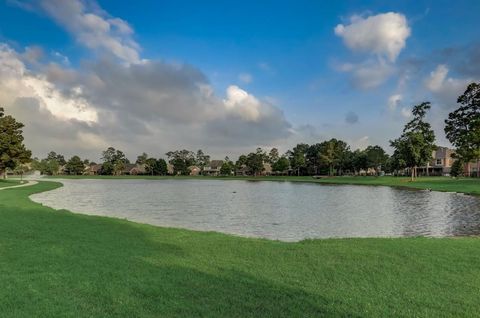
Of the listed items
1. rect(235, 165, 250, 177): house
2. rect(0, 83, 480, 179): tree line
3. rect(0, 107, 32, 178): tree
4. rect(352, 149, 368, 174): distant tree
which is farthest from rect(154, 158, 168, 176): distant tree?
rect(0, 107, 32, 178): tree

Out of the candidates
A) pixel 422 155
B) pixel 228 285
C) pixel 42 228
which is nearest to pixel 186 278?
pixel 228 285

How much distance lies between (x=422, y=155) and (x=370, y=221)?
5985cm

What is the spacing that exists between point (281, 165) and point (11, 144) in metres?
94.3

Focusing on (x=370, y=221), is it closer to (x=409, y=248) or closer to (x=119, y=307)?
(x=409, y=248)

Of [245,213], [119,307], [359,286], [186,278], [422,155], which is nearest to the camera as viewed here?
[119,307]

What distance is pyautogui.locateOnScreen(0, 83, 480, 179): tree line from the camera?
5131cm

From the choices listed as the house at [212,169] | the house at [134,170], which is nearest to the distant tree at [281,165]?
the house at [212,169]

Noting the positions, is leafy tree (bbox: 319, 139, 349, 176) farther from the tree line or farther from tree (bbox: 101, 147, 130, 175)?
tree (bbox: 101, 147, 130, 175)

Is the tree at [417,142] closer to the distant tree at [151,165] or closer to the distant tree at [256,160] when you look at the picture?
the distant tree at [256,160]

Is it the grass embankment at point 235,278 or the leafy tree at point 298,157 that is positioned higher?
the leafy tree at point 298,157

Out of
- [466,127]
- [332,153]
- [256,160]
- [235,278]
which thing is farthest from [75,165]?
[235,278]

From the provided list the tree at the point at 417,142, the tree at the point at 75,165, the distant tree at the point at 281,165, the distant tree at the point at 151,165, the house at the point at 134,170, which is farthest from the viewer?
the house at the point at 134,170

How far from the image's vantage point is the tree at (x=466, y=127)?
159ft

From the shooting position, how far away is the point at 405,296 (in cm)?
677
